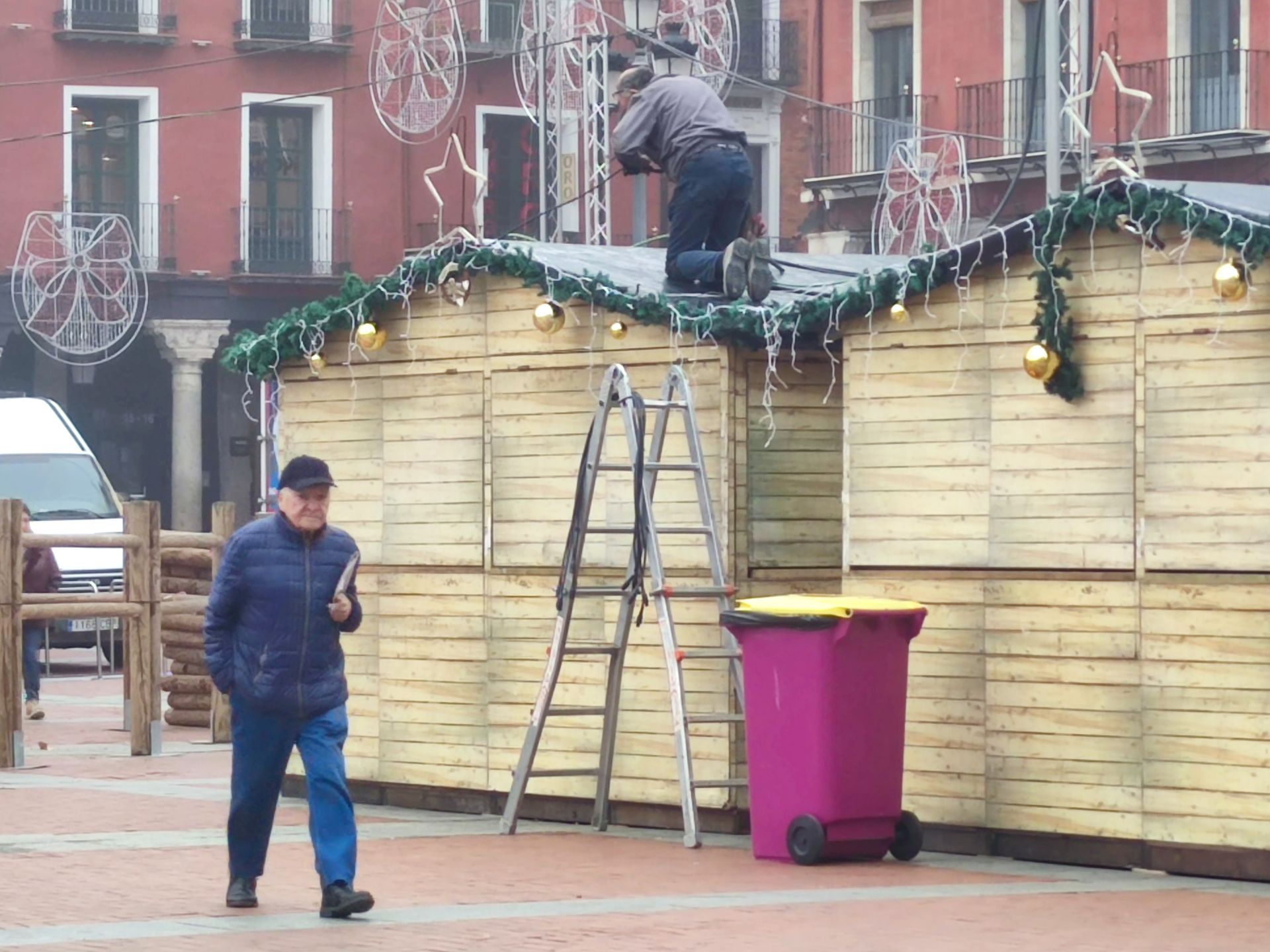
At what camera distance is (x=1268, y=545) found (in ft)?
35.4

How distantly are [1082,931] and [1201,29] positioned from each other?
28948 millimetres

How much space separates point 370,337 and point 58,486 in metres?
15.5

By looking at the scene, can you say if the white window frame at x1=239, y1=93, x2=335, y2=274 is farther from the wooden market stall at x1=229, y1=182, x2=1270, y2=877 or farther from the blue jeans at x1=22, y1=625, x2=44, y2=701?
the wooden market stall at x1=229, y1=182, x2=1270, y2=877

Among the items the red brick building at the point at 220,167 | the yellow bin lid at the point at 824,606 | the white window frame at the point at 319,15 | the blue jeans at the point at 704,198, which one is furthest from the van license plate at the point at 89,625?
the white window frame at the point at 319,15

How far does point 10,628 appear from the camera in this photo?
53.0 ft

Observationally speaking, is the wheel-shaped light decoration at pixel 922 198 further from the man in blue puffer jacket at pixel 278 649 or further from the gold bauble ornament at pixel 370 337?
the man in blue puffer jacket at pixel 278 649

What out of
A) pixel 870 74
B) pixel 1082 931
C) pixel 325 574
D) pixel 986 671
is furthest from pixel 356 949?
pixel 870 74

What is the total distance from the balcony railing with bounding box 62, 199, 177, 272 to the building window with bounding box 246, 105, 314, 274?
1299mm

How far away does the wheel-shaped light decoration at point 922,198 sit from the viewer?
99.6ft

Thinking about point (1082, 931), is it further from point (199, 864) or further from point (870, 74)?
point (870, 74)

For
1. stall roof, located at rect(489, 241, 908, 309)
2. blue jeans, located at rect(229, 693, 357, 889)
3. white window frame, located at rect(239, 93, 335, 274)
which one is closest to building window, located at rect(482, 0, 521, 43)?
white window frame, located at rect(239, 93, 335, 274)

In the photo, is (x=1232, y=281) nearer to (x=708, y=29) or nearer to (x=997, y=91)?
(x=708, y=29)

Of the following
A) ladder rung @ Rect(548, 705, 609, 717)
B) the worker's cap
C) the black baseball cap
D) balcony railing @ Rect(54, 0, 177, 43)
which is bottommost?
ladder rung @ Rect(548, 705, 609, 717)

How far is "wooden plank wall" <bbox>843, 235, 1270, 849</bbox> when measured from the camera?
10.9 meters
